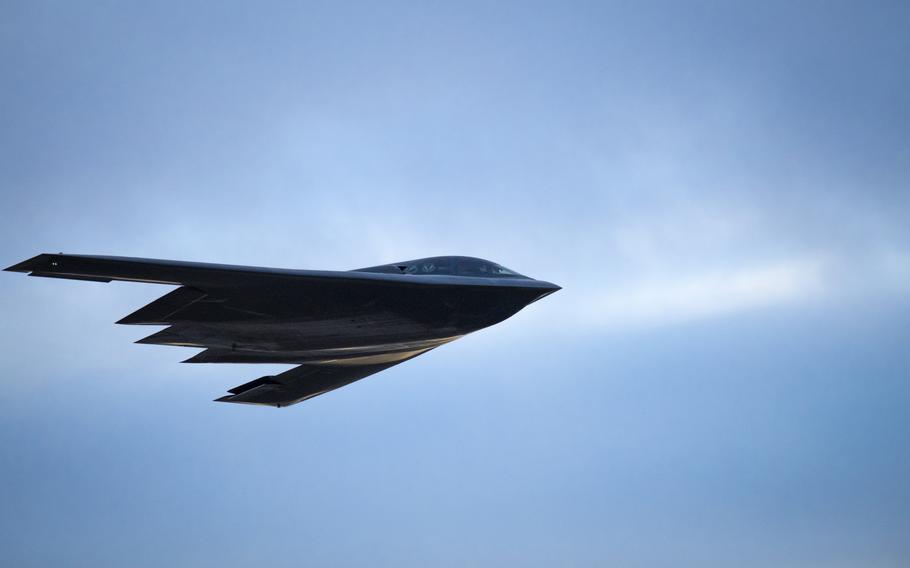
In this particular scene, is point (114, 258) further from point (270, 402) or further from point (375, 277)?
point (270, 402)

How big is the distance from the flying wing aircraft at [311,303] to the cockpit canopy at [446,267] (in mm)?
26

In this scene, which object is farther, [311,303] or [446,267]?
[446,267]

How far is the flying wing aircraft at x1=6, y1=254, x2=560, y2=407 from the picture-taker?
16828 mm

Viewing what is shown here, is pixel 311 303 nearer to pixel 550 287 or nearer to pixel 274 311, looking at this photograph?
pixel 274 311

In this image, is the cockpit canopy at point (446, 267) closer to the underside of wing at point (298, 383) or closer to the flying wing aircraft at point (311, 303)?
the flying wing aircraft at point (311, 303)

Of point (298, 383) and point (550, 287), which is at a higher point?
point (550, 287)

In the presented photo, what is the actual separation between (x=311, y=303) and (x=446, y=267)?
3.70 metres

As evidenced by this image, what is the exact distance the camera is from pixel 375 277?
18500 millimetres

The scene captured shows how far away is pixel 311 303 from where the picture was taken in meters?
18.8

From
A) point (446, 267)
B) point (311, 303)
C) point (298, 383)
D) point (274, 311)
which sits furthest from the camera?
point (298, 383)

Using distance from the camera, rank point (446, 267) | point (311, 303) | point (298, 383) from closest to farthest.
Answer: point (311, 303)
point (446, 267)
point (298, 383)

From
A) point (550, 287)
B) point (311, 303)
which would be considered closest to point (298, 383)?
point (311, 303)

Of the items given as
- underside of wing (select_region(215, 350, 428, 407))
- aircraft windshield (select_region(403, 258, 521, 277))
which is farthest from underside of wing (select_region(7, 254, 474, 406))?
underside of wing (select_region(215, 350, 428, 407))

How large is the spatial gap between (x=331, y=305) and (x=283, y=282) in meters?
1.47
